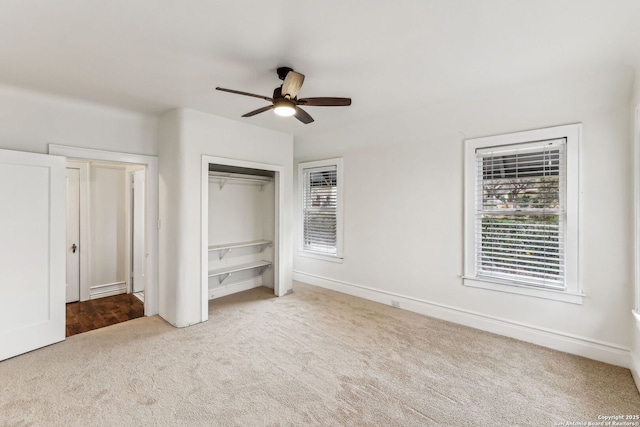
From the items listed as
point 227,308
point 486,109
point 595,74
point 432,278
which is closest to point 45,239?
point 227,308

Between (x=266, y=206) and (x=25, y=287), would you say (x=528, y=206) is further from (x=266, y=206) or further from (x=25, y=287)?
(x=25, y=287)

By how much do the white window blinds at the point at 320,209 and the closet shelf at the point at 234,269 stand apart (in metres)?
0.84

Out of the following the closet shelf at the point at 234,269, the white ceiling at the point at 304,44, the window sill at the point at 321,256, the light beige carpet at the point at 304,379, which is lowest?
the light beige carpet at the point at 304,379

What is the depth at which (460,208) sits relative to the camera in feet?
11.6

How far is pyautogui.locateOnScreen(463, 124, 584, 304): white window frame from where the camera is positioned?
2.81m

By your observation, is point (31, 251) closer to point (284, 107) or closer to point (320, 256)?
point (284, 107)

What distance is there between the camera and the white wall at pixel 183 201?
3.51 m

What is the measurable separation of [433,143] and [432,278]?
Result: 1755 mm

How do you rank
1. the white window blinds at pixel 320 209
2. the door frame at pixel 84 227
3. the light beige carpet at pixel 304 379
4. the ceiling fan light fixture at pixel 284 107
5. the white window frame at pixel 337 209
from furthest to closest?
the white window blinds at pixel 320 209 → the white window frame at pixel 337 209 → the door frame at pixel 84 227 → the ceiling fan light fixture at pixel 284 107 → the light beige carpet at pixel 304 379

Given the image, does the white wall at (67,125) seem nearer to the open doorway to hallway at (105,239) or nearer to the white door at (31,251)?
the white door at (31,251)

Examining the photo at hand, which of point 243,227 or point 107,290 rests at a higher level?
point 243,227

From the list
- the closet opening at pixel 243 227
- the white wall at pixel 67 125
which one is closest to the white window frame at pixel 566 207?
the closet opening at pixel 243 227

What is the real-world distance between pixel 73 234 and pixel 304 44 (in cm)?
453

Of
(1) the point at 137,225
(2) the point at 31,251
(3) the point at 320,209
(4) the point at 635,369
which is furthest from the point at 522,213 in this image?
(1) the point at 137,225
